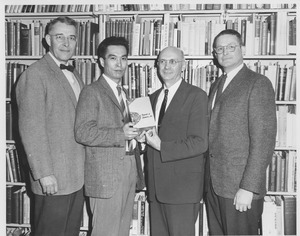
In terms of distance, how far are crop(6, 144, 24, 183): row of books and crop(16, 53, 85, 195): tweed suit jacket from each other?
1028 millimetres

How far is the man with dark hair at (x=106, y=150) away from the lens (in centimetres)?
230

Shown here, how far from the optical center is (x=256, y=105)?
2.21 meters

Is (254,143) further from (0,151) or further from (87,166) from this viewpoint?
(0,151)

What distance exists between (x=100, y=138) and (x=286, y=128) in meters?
1.87

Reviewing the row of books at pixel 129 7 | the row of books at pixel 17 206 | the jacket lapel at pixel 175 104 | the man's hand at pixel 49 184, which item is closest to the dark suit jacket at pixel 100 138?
the man's hand at pixel 49 184

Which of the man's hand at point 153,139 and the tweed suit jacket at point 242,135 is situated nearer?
the tweed suit jacket at point 242,135

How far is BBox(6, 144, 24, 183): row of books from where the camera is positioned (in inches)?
128

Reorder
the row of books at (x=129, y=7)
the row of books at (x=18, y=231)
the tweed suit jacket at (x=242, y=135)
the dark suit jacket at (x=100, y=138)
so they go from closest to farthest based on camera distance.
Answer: the tweed suit jacket at (x=242, y=135)
the dark suit jacket at (x=100, y=138)
the row of books at (x=129, y=7)
the row of books at (x=18, y=231)

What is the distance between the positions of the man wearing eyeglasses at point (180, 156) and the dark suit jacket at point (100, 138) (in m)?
0.26

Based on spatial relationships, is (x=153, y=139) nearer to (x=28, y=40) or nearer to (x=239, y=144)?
(x=239, y=144)

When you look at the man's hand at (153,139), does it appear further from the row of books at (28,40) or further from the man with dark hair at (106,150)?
the row of books at (28,40)

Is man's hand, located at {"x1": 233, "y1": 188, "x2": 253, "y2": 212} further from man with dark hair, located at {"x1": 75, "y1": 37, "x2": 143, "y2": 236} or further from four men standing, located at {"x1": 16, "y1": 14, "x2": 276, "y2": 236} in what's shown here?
man with dark hair, located at {"x1": 75, "y1": 37, "x2": 143, "y2": 236}

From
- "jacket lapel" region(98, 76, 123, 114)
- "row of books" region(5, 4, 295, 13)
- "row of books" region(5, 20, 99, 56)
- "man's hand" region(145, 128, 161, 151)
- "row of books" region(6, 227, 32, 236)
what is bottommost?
"row of books" region(6, 227, 32, 236)

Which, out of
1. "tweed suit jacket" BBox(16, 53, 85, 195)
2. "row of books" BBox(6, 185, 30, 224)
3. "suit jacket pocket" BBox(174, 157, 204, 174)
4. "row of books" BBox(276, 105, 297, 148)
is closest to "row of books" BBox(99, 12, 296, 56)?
"row of books" BBox(276, 105, 297, 148)
